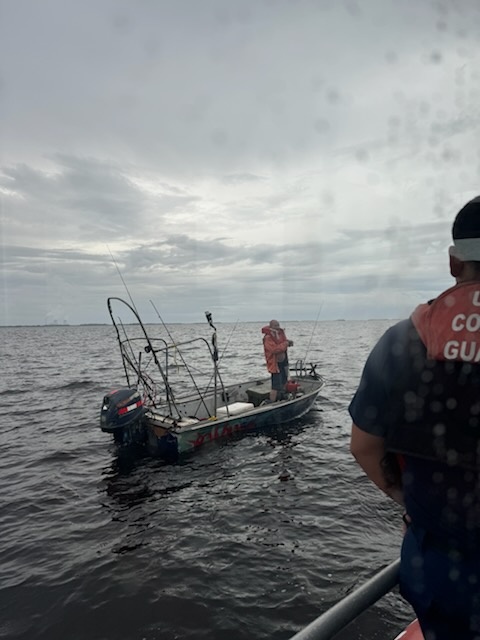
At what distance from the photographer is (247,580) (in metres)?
6.14

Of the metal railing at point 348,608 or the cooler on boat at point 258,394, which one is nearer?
the metal railing at point 348,608

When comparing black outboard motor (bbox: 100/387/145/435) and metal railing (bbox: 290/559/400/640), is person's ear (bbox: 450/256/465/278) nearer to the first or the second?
metal railing (bbox: 290/559/400/640)

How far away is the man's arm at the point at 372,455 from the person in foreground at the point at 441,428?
0.12 metres

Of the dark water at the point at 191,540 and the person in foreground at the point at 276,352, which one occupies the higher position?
the person in foreground at the point at 276,352

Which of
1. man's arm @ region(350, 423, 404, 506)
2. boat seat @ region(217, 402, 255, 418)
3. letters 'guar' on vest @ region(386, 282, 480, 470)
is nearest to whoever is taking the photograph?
letters 'guar' on vest @ region(386, 282, 480, 470)

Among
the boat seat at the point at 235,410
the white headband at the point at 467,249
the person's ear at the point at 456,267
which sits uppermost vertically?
the white headband at the point at 467,249

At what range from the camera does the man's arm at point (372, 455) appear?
1.73 m

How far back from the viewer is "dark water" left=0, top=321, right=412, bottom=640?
5.47 meters

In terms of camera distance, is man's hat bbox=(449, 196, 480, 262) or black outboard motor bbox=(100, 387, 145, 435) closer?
man's hat bbox=(449, 196, 480, 262)

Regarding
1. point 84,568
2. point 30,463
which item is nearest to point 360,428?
point 84,568

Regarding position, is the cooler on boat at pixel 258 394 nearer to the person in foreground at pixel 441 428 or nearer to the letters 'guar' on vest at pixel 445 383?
the person in foreground at pixel 441 428

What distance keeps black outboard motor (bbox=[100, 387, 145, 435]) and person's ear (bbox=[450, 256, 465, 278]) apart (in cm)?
953

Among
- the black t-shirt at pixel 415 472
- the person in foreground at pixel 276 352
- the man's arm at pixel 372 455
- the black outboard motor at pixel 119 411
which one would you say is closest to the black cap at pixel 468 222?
the black t-shirt at pixel 415 472

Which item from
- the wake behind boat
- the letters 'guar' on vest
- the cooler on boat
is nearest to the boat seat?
the wake behind boat
